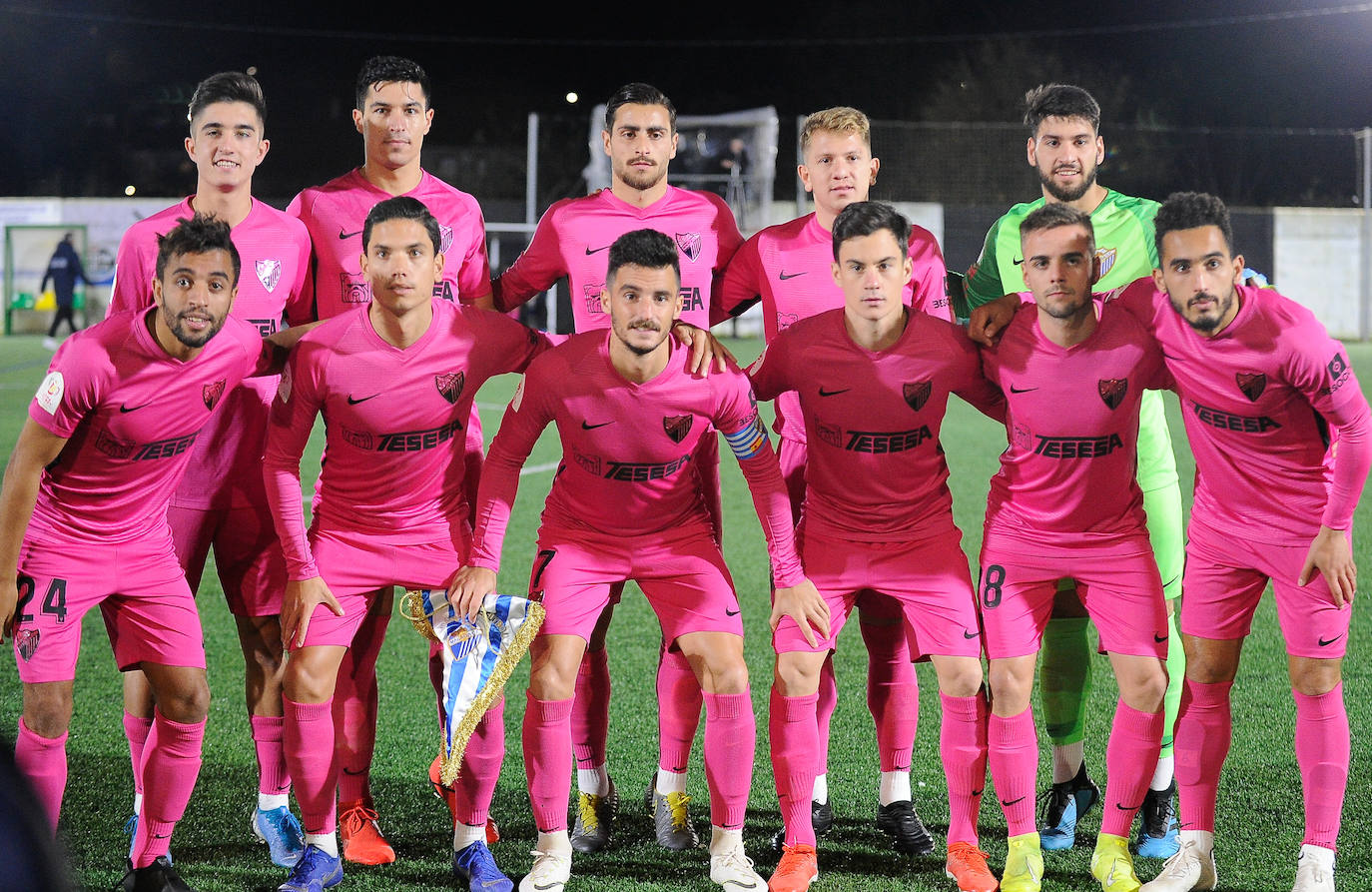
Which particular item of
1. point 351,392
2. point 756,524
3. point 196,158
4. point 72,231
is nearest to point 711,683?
point 351,392

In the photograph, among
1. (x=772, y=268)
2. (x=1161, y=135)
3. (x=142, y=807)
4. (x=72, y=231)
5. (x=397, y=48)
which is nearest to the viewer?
(x=142, y=807)

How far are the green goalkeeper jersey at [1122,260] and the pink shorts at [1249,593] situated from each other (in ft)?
1.56

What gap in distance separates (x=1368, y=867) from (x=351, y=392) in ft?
10.3

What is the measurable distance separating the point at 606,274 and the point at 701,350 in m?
0.54

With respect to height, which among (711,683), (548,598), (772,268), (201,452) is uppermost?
(772,268)

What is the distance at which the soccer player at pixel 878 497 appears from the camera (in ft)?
11.5

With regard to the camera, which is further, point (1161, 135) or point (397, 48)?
point (397, 48)

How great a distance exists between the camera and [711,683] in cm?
352

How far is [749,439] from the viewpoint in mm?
3602

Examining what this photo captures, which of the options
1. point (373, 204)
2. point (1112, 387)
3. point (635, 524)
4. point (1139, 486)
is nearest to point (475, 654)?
point (635, 524)

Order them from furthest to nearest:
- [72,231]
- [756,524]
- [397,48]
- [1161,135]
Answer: [397,48] < [1161,135] < [72,231] < [756,524]

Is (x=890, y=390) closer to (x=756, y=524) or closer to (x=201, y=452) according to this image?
(x=201, y=452)

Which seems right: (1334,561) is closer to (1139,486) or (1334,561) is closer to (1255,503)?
(1255,503)

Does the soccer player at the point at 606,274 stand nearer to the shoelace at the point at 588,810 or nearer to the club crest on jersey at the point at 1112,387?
the shoelace at the point at 588,810
